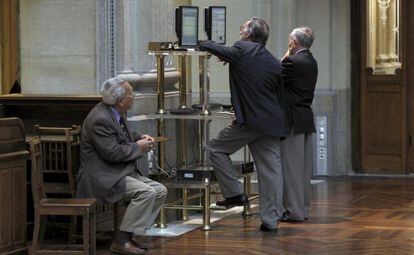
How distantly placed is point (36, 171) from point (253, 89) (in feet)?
6.70

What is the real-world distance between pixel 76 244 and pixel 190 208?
4.07 ft

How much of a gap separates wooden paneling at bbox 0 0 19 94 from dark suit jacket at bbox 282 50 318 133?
2459 mm

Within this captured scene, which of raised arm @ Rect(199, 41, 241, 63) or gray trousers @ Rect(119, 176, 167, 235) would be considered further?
raised arm @ Rect(199, 41, 241, 63)

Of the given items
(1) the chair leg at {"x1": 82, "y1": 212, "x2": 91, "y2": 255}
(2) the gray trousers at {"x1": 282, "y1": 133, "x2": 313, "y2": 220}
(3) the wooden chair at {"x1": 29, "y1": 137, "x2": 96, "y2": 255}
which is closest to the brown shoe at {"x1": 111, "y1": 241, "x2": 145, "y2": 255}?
(3) the wooden chair at {"x1": 29, "y1": 137, "x2": 96, "y2": 255}

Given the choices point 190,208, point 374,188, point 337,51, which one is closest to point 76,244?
point 190,208

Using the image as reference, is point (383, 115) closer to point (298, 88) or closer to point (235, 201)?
point (298, 88)

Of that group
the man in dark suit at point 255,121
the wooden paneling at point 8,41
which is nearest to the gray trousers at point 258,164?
the man in dark suit at point 255,121

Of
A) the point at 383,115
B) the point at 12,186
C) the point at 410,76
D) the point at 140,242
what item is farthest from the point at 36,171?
the point at 410,76

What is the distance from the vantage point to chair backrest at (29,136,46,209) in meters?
7.11

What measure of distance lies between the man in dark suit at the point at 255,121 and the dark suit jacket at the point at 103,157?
118 centimetres

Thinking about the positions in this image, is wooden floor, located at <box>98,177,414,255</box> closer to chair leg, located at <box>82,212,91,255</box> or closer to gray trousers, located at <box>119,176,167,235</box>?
gray trousers, located at <box>119,176,167,235</box>

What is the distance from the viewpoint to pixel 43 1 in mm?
8914

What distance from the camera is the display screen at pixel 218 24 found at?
9.05 metres

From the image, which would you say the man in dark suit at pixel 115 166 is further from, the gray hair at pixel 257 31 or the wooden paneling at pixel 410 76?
the wooden paneling at pixel 410 76
